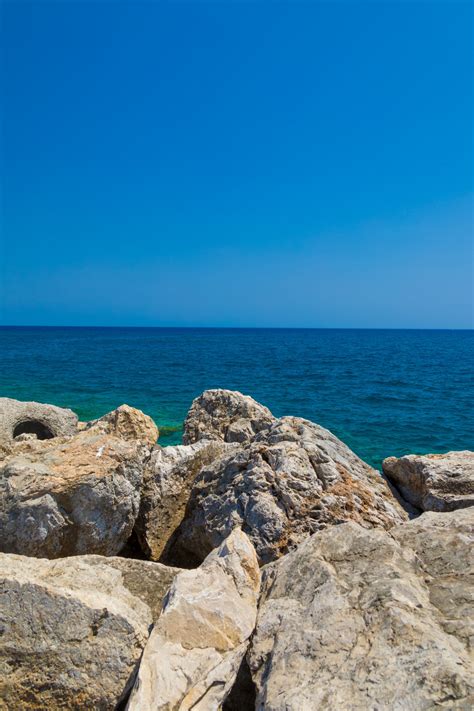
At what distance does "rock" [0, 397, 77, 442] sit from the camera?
1131 centimetres

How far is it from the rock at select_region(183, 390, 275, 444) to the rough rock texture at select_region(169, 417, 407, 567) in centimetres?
270

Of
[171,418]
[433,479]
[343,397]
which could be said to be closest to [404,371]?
[343,397]

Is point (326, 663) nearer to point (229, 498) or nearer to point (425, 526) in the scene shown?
point (425, 526)

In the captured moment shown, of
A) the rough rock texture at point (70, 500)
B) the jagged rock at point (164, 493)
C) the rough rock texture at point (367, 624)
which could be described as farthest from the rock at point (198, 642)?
the jagged rock at point (164, 493)

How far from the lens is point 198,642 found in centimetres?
297

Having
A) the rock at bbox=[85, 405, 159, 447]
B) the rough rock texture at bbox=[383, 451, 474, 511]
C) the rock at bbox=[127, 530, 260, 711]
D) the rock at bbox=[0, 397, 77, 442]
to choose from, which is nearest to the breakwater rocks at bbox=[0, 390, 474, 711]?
the rock at bbox=[127, 530, 260, 711]

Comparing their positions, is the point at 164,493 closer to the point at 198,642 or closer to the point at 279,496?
the point at 279,496

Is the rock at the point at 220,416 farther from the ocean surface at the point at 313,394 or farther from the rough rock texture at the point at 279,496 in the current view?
the ocean surface at the point at 313,394

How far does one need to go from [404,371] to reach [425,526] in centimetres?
4862

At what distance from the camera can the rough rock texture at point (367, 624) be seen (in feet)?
7.91

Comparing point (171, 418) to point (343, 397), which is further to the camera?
point (343, 397)

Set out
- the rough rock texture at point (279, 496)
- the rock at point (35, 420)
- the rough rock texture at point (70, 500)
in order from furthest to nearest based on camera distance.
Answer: the rock at point (35, 420) → the rough rock texture at point (279, 496) → the rough rock texture at point (70, 500)

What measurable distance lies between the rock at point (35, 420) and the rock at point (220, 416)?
414 centimetres

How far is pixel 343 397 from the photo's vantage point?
31.5 meters
